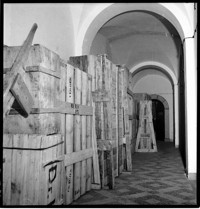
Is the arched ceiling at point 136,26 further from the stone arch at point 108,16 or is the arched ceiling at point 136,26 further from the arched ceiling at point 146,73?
the arched ceiling at point 146,73

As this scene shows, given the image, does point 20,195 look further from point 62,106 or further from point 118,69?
point 118,69

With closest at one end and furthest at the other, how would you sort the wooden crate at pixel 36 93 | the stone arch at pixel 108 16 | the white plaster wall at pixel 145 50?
the wooden crate at pixel 36 93, the stone arch at pixel 108 16, the white plaster wall at pixel 145 50

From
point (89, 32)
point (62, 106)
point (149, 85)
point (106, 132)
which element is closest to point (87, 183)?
point (106, 132)

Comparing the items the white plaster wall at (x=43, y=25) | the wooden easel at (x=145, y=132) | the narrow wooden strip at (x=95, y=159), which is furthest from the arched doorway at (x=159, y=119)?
the narrow wooden strip at (x=95, y=159)

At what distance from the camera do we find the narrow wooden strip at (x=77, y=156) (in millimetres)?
3855

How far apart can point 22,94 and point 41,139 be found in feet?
1.86

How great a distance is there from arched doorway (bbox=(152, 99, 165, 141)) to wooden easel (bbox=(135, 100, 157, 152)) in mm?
6622

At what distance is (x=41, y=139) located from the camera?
3.04m

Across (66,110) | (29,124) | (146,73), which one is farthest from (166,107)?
(29,124)

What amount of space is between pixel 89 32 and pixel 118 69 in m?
1.15

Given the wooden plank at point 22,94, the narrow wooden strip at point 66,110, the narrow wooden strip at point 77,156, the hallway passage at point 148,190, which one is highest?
the wooden plank at point 22,94

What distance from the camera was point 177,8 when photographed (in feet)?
18.5

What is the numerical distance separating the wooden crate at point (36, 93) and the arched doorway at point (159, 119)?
46.8 feet

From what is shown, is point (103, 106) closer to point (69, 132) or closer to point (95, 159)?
point (95, 159)
